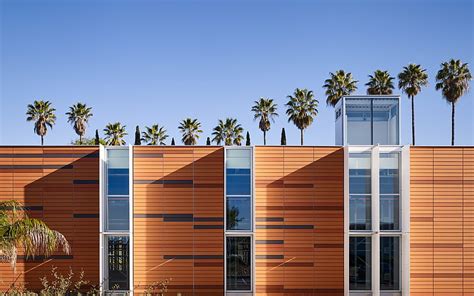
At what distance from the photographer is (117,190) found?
69.6 feet

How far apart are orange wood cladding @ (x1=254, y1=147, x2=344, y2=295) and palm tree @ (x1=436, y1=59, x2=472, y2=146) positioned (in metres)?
23.0

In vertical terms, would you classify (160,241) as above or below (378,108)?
below

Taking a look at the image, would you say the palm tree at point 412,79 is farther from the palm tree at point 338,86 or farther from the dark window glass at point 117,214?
the dark window glass at point 117,214

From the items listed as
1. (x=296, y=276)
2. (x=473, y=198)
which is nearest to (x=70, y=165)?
(x=296, y=276)

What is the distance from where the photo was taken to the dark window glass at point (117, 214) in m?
21.1

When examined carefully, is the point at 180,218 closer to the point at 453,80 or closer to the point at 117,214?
the point at 117,214

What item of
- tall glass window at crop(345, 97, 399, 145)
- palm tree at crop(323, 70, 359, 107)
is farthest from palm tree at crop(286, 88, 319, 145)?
tall glass window at crop(345, 97, 399, 145)

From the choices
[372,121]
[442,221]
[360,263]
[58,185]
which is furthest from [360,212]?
[58,185]

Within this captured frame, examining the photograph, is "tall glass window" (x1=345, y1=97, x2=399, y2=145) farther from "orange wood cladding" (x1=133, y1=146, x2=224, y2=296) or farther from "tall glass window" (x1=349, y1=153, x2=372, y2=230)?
"orange wood cladding" (x1=133, y1=146, x2=224, y2=296)

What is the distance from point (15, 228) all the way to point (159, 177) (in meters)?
9.26

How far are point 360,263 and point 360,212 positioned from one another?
2.46 meters

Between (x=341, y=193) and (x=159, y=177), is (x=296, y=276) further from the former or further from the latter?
(x=159, y=177)

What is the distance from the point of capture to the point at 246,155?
21312 mm

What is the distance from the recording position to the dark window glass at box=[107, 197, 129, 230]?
2112cm
